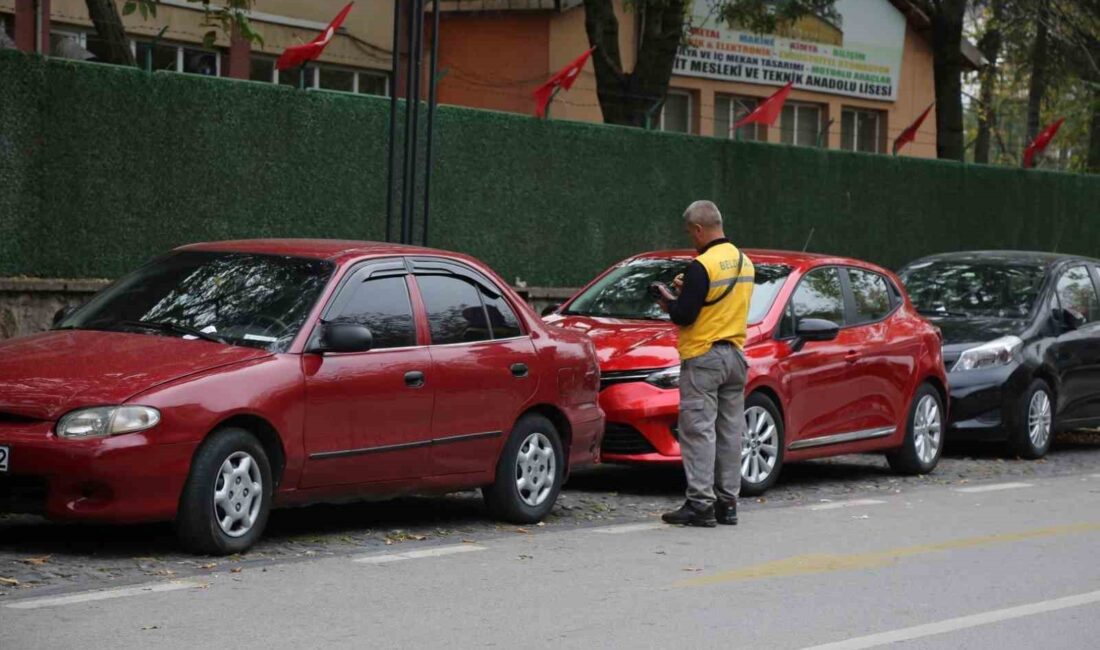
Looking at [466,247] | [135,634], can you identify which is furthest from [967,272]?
[135,634]

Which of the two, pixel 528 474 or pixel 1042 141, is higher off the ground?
pixel 1042 141

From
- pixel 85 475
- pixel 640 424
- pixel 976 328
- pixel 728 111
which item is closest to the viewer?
pixel 85 475

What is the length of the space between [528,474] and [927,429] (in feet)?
15.8

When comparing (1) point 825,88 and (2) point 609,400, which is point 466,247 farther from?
(1) point 825,88

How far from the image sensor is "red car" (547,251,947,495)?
12.4 m

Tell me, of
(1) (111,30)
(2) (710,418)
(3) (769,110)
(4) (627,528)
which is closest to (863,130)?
(3) (769,110)

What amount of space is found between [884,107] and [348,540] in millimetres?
26698

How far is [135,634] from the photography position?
23.5ft

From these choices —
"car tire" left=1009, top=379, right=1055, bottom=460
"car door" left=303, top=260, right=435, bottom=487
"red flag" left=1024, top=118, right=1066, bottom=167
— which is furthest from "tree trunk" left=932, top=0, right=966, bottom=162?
"car door" left=303, top=260, right=435, bottom=487

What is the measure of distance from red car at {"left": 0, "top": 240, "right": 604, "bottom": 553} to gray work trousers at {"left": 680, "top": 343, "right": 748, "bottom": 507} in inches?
25.2

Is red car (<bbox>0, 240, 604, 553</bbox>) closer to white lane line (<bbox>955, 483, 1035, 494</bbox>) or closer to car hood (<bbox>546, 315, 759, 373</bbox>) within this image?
car hood (<bbox>546, 315, 759, 373</bbox>)

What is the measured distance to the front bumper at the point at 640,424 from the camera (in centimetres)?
1224

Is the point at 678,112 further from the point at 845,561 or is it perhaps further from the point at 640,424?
the point at 845,561

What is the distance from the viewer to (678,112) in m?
31.5
